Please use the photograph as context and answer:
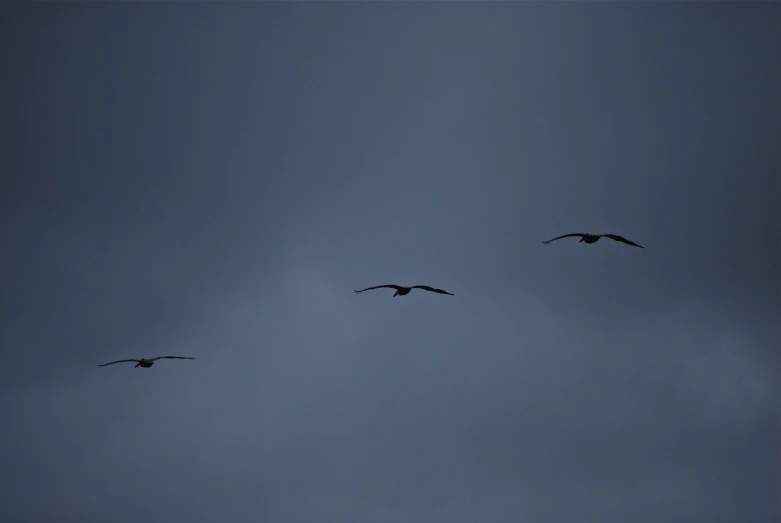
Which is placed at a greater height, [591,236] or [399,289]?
[591,236]

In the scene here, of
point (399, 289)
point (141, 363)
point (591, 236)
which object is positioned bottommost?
point (141, 363)

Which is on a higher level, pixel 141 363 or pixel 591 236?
pixel 591 236

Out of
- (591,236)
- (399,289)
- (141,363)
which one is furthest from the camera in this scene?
(141,363)

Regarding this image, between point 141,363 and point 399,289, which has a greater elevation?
point 399,289

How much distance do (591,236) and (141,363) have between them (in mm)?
57692

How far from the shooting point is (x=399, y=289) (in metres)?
78.8

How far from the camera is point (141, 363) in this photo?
322 ft

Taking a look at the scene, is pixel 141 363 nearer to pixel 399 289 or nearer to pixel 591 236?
pixel 399 289

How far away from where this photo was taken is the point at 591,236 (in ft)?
239

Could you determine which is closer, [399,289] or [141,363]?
[399,289]

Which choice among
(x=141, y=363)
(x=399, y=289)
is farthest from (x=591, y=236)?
(x=141, y=363)

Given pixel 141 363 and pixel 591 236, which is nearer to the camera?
pixel 591 236

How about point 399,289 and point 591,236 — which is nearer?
point 591,236

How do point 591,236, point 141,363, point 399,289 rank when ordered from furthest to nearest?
point 141,363 < point 399,289 < point 591,236
